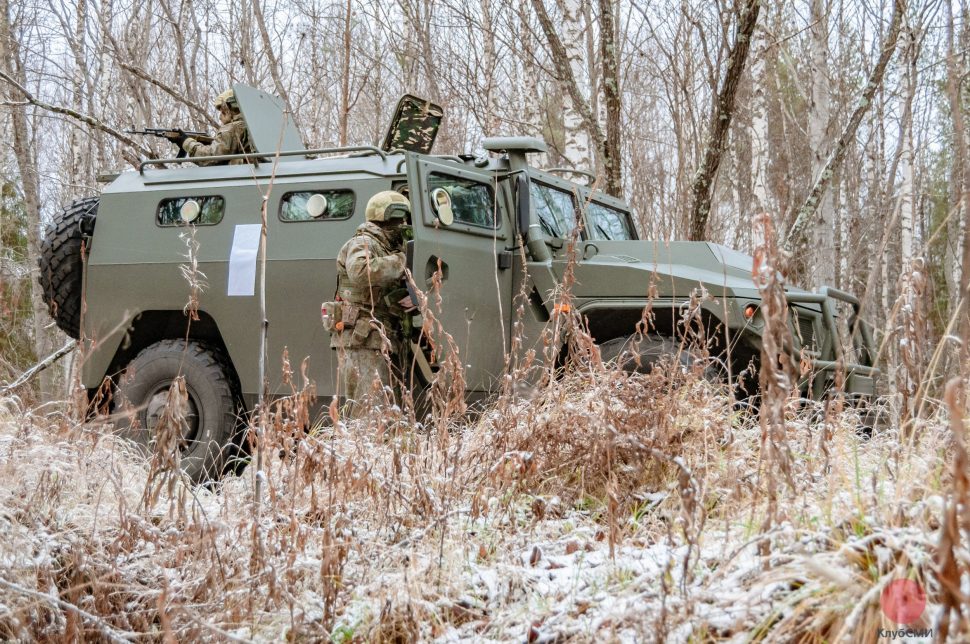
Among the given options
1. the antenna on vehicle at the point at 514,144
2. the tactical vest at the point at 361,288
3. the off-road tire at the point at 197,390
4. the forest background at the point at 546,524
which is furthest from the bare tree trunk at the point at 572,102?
the off-road tire at the point at 197,390

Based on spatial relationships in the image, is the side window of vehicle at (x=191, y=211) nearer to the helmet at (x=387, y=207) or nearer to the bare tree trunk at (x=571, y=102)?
the helmet at (x=387, y=207)

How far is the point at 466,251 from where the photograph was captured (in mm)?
4672

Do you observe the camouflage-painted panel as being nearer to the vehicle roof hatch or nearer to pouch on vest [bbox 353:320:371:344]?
the vehicle roof hatch

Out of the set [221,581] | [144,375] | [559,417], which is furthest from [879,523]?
[144,375]

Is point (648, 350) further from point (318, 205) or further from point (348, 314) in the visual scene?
point (318, 205)

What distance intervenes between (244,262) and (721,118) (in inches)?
109

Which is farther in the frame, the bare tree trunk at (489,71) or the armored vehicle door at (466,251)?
the bare tree trunk at (489,71)

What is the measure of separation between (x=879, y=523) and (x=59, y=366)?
15056mm

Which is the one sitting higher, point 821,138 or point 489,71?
point 489,71

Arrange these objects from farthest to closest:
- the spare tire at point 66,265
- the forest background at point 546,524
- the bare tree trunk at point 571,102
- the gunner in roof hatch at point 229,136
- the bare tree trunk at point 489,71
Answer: the bare tree trunk at point 489,71
the bare tree trunk at point 571,102
the gunner in roof hatch at point 229,136
the spare tire at point 66,265
the forest background at point 546,524

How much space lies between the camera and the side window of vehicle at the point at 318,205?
5.01 m

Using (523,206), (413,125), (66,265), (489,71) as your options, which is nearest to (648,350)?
(523,206)

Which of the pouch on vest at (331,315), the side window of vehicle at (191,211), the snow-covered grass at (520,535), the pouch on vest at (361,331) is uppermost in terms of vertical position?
the side window of vehicle at (191,211)

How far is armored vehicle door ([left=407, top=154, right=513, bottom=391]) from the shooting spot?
4.51 m
